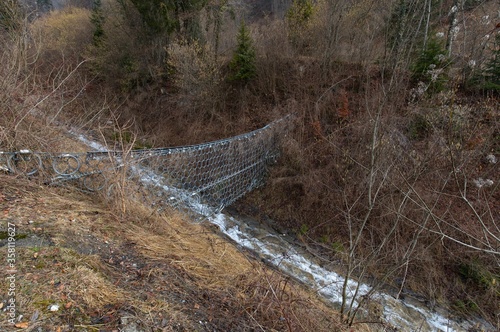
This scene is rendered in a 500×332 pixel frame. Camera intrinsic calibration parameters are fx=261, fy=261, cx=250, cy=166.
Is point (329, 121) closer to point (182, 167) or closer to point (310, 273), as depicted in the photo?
point (310, 273)

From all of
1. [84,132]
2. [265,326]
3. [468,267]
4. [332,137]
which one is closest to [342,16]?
[332,137]

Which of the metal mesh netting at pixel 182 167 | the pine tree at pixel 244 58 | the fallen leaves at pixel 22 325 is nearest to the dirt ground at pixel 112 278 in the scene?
the fallen leaves at pixel 22 325

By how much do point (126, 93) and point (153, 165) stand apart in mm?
7579

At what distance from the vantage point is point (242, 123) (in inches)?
306

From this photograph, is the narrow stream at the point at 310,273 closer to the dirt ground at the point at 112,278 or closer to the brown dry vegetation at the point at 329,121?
the brown dry vegetation at the point at 329,121

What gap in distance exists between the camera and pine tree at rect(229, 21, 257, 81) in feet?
26.1

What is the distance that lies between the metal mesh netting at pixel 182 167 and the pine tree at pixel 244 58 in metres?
2.56

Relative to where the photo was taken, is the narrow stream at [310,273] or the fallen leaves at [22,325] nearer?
the fallen leaves at [22,325]

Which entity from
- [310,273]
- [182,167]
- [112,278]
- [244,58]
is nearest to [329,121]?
[244,58]

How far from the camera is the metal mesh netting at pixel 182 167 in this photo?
2631 mm

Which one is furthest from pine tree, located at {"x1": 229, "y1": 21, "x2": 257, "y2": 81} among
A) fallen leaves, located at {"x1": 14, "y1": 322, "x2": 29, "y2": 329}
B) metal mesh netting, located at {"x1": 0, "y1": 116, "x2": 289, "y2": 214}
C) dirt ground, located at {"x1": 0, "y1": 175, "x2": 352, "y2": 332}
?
fallen leaves, located at {"x1": 14, "y1": 322, "x2": 29, "y2": 329}

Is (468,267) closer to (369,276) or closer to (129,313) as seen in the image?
(369,276)

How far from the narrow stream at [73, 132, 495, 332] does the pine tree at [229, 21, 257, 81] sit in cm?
471

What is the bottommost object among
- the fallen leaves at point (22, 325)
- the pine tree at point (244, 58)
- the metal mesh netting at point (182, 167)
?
the metal mesh netting at point (182, 167)
